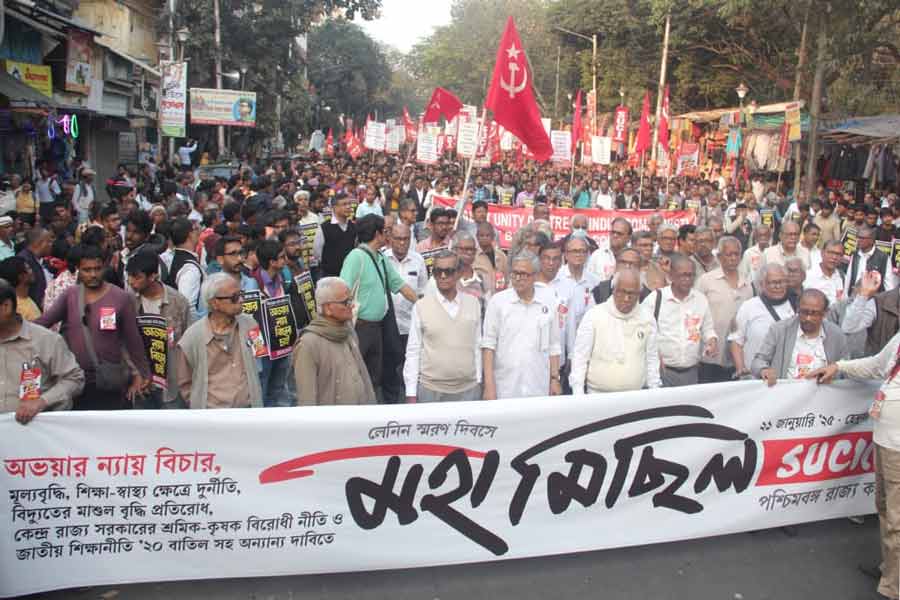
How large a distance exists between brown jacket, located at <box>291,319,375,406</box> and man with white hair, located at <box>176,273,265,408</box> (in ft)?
1.09

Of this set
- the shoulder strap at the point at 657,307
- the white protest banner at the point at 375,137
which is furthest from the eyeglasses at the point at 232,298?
the white protest banner at the point at 375,137

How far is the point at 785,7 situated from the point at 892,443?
1731 cm

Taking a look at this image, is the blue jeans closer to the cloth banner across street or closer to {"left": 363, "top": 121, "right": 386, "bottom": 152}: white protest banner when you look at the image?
the cloth banner across street

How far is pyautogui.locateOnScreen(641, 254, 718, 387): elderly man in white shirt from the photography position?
5793 mm

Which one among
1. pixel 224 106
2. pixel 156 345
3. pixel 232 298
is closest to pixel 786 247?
pixel 232 298

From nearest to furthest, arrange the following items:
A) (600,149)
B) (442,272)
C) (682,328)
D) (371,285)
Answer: (442,272) < (682,328) < (371,285) < (600,149)

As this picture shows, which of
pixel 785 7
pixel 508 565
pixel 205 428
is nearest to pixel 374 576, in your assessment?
pixel 508 565

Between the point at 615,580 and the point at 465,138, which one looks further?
the point at 465,138

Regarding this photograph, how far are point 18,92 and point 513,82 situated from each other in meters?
8.46

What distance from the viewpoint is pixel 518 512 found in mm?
4457

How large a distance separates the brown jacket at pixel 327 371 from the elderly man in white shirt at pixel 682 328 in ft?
7.24

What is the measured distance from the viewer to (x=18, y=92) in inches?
496

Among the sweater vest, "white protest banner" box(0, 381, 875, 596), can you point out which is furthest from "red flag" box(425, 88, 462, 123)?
"white protest banner" box(0, 381, 875, 596)

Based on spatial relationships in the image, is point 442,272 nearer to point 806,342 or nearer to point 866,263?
point 806,342
